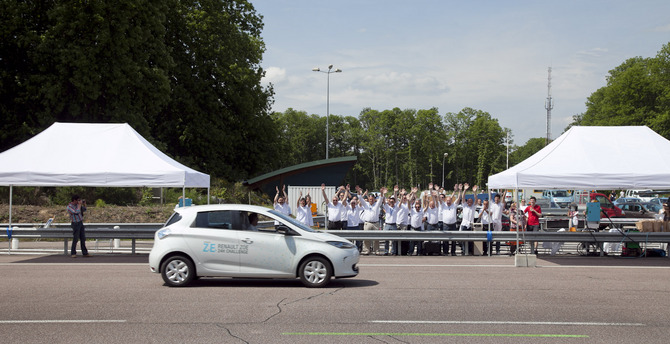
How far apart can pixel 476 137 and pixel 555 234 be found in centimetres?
9711

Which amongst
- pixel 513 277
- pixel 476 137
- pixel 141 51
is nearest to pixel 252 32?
pixel 141 51

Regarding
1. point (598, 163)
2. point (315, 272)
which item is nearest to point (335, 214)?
point (315, 272)

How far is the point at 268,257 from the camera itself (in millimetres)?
11453

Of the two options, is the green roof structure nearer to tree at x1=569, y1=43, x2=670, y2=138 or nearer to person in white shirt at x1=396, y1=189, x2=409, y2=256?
person in white shirt at x1=396, y1=189, x2=409, y2=256

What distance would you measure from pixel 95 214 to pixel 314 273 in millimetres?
17204

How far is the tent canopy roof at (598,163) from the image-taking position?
15.7 m

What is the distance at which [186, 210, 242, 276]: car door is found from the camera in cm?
1146

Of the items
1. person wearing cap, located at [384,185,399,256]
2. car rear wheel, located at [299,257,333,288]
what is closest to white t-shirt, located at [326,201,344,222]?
person wearing cap, located at [384,185,399,256]

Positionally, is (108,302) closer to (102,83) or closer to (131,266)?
(131,266)

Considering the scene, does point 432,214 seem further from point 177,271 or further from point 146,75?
point 146,75

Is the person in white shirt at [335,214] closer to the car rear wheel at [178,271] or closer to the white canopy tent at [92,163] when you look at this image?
the white canopy tent at [92,163]

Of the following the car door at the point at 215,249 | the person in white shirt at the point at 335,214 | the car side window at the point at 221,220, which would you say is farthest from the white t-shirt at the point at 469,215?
the car door at the point at 215,249

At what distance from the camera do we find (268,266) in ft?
37.6

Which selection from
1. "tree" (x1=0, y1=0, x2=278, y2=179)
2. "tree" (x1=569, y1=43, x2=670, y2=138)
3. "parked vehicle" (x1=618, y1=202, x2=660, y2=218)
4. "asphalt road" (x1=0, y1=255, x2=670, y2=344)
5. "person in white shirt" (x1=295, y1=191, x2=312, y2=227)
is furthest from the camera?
"tree" (x1=569, y1=43, x2=670, y2=138)
